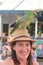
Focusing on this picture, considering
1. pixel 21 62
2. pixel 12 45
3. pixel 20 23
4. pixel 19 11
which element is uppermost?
pixel 19 11

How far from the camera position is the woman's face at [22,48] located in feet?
3.13

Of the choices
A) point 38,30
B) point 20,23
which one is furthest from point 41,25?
point 20,23

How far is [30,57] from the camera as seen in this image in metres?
1.00

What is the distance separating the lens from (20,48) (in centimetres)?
95

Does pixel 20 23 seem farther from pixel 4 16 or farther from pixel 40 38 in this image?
pixel 40 38

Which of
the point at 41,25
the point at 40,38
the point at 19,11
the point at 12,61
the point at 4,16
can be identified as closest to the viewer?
the point at 12,61

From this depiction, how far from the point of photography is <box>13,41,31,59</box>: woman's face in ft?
3.13

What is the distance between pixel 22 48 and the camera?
95cm

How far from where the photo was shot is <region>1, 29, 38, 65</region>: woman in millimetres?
950

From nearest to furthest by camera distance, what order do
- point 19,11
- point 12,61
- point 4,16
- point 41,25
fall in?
point 12,61 < point 19,11 < point 4,16 < point 41,25

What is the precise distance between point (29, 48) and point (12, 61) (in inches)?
5.5

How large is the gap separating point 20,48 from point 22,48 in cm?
1

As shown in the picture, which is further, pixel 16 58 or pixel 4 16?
pixel 4 16

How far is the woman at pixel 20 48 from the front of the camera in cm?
95
